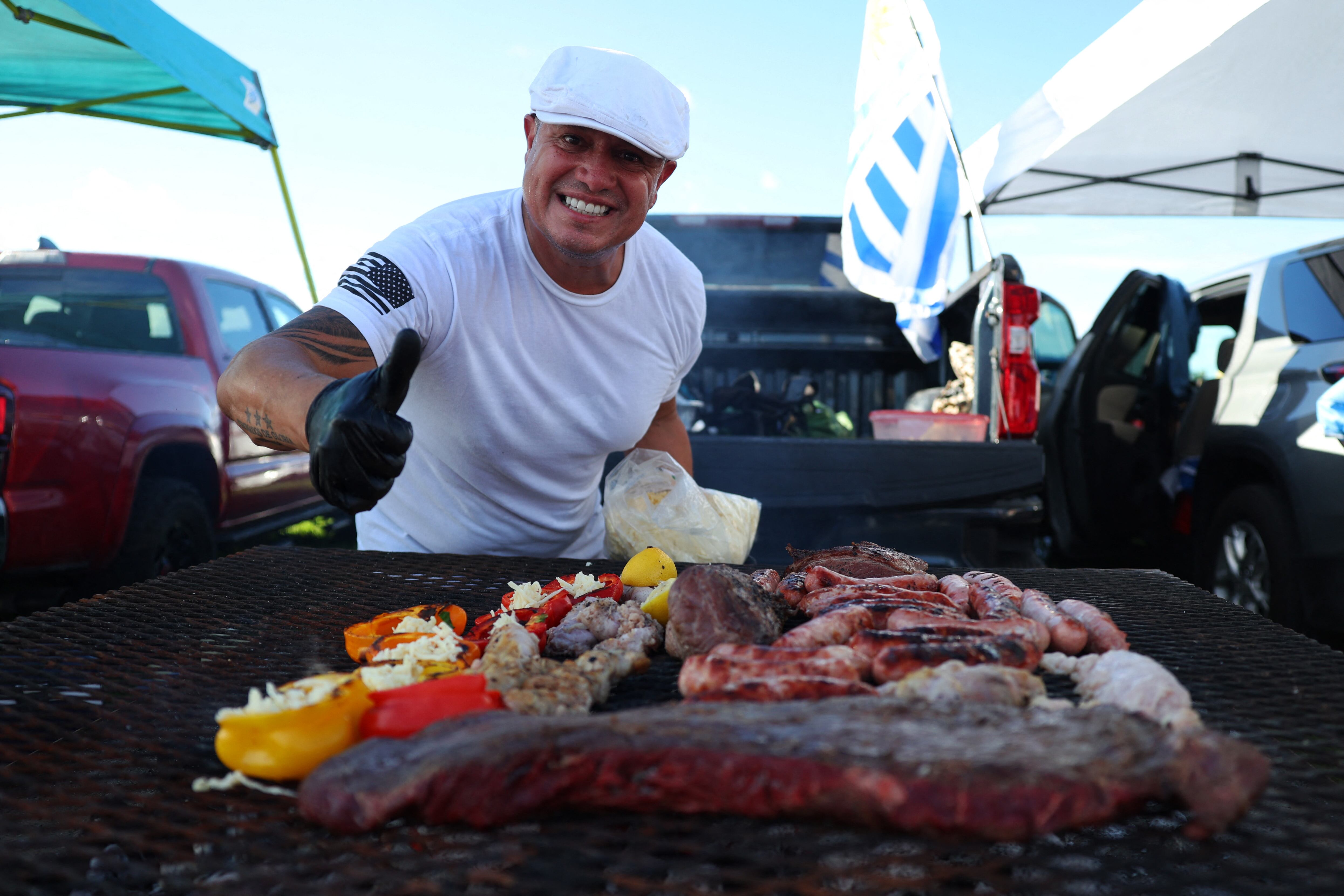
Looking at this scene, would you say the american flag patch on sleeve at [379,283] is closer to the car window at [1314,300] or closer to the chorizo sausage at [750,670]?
the chorizo sausage at [750,670]

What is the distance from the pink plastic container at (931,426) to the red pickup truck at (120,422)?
265cm

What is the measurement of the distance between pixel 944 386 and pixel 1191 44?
4.21 metres

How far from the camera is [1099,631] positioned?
1570 mm

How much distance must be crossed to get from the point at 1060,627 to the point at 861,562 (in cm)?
54

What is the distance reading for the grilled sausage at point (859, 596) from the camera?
5.70ft

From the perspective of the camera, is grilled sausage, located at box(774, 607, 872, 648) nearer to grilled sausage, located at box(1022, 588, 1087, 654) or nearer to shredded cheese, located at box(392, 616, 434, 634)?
grilled sausage, located at box(1022, 588, 1087, 654)

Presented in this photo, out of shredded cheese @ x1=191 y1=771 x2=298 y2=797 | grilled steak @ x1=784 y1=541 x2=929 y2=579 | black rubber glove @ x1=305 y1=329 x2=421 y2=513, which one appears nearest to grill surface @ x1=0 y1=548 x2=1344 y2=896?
shredded cheese @ x1=191 y1=771 x2=298 y2=797

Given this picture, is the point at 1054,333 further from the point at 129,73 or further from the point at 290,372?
the point at 290,372

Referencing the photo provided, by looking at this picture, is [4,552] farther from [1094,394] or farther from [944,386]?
[1094,394]

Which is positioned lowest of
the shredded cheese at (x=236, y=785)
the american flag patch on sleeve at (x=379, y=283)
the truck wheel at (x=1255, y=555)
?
the truck wheel at (x=1255, y=555)

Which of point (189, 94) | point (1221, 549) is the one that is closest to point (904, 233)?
point (1221, 549)

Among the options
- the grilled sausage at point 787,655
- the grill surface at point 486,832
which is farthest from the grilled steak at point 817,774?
the grilled sausage at point 787,655

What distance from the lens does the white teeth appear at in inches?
94.9

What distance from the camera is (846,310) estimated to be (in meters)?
5.42
